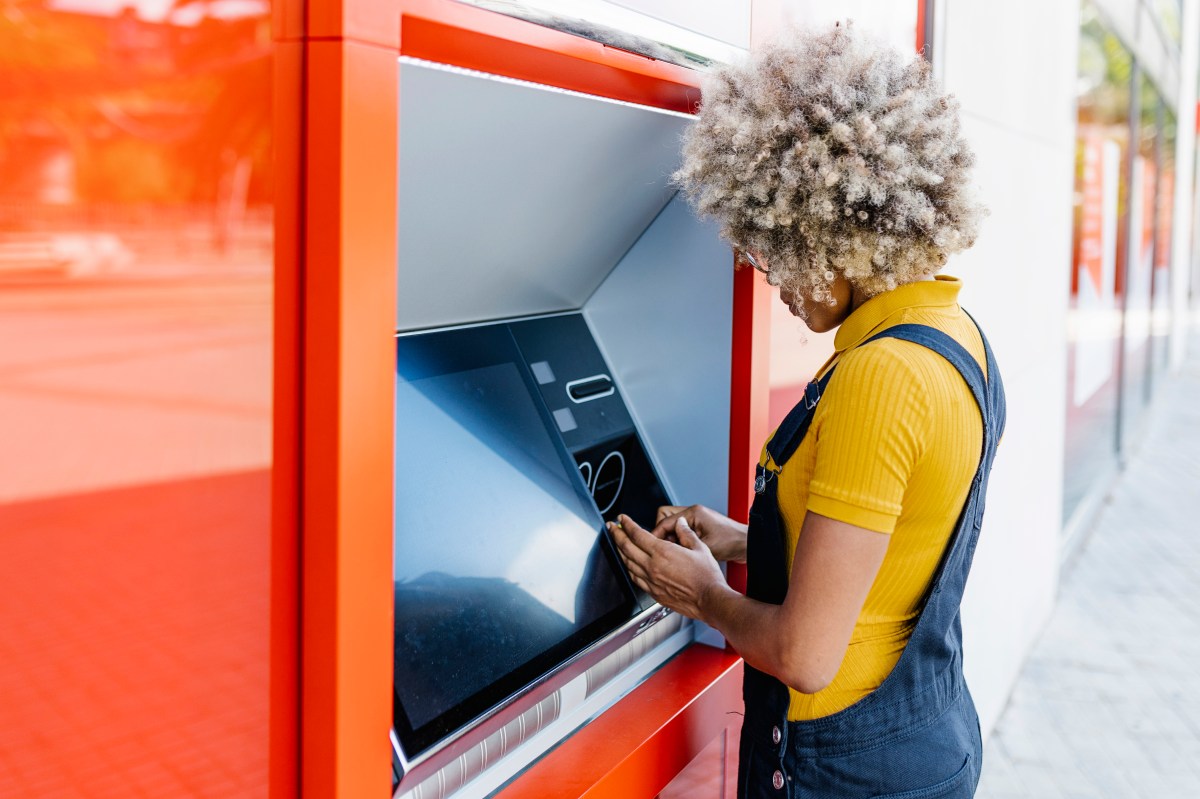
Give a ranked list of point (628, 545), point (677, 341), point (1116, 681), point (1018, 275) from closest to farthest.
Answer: point (628, 545) < point (677, 341) < point (1018, 275) < point (1116, 681)

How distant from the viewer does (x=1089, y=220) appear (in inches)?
252

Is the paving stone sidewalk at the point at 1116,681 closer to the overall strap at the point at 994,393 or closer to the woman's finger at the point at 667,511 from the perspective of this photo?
the woman's finger at the point at 667,511

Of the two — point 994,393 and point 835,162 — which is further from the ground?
point 835,162

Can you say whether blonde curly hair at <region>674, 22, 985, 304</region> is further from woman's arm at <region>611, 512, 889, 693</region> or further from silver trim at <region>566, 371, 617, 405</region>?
silver trim at <region>566, 371, 617, 405</region>

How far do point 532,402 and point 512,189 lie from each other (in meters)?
0.41

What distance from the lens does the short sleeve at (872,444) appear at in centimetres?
118

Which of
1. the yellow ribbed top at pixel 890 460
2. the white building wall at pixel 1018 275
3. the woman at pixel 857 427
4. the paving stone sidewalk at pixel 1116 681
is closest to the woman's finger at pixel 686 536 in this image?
the woman at pixel 857 427

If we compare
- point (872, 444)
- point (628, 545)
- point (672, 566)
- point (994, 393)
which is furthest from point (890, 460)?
point (628, 545)

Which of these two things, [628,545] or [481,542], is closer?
[481,542]

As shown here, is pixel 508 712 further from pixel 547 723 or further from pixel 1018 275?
pixel 1018 275

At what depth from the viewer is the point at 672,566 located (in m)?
1.54

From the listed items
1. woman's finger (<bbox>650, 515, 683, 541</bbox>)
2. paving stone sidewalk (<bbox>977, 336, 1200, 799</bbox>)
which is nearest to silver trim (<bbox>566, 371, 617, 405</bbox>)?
woman's finger (<bbox>650, 515, 683, 541</bbox>)

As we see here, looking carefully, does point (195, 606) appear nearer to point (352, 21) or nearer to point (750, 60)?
point (352, 21)

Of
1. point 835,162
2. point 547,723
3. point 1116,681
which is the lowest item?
point 1116,681
